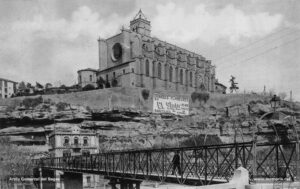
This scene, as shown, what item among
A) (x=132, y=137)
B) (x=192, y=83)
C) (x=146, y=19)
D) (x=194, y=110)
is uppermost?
(x=146, y=19)

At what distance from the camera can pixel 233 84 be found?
11631cm

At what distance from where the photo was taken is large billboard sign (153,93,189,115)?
90.2m

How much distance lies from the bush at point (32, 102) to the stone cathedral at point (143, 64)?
51.7 ft

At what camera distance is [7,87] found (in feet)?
362

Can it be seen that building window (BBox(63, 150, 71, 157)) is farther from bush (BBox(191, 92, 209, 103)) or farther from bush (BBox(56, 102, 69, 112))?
bush (BBox(191, 92, 209, 103))

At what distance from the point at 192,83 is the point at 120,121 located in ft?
87.0

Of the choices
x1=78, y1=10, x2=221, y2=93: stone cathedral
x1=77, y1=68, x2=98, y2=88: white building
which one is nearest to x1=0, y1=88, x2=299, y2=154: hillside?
x1=78, y1=10, x2=221, y2=93: stone cathedral

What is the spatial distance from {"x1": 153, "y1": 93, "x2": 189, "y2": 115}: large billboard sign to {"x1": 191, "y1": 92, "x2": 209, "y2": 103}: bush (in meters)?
3.93

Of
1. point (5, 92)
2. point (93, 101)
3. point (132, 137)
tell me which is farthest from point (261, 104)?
point (5, 92)

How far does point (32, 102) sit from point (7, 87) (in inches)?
1280

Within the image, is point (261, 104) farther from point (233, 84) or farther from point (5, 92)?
point (5, 92)

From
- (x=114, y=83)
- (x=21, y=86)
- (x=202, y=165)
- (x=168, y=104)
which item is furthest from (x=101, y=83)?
(x=202, y=165)

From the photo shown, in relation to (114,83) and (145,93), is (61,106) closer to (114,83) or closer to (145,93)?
(114,83)

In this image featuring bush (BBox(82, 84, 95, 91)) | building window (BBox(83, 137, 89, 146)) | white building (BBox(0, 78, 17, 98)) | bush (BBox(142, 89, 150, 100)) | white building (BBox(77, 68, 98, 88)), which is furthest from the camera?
white building (BBox(0, 78, 17, 98))
